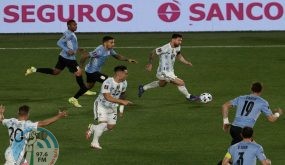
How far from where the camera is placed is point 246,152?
51.9 ft

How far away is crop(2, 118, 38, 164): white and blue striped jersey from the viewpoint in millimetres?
16703

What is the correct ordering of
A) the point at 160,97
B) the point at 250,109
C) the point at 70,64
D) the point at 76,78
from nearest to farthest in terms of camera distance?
the point at 250,109 < the point at 76,78 < the point at 70,64 < the point at 160,97

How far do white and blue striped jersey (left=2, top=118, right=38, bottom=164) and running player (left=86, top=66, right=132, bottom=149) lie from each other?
384 cm

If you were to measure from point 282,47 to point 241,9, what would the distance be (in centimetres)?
360

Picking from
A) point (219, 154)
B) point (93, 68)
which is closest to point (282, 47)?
point (93, 68)

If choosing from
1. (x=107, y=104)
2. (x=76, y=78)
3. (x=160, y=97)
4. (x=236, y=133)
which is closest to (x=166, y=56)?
(x=160, y=97)

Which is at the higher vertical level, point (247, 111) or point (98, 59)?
point (98, 59)

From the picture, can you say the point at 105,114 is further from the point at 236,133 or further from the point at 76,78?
the point at 76,78

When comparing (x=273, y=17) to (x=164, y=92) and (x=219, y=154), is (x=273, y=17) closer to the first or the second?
(x=164, y=92)

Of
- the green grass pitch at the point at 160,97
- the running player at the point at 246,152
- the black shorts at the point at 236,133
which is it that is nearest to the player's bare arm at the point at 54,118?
the running player at the point at 246,152

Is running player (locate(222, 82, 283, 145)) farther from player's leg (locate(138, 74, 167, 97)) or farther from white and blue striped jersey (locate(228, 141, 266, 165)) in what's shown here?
player's leg (locate(138, 74, 167, 97))

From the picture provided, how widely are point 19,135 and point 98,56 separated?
9.52 m

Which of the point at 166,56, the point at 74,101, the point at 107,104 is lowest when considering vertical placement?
the point at 107,104

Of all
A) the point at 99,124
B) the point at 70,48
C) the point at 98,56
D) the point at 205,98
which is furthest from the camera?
the point at 70,48
